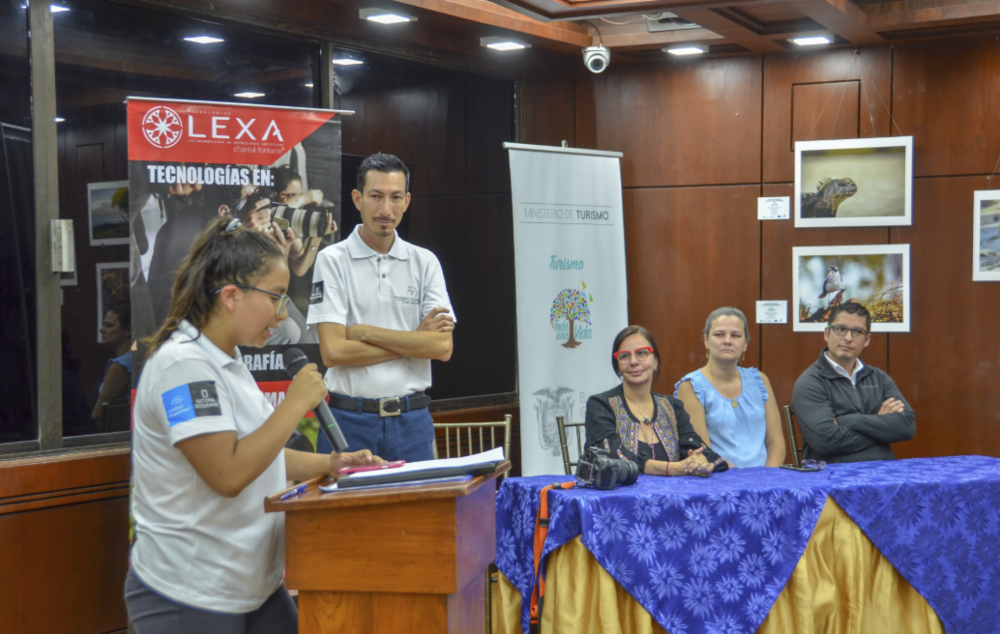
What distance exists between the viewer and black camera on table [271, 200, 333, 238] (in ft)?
12.9

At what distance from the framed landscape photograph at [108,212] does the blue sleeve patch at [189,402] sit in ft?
8.53

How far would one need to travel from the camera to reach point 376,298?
339 centimetres

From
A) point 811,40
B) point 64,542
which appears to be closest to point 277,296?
point 64,542

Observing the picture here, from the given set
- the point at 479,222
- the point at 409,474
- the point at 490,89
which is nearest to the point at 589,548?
the point at 409,474

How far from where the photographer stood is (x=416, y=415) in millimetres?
3350

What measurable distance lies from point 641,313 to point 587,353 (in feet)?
2.28

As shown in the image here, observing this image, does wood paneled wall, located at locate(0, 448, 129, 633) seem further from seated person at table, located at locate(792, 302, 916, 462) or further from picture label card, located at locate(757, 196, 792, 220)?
picture label card, located at locate(757, 196, 792, 220)

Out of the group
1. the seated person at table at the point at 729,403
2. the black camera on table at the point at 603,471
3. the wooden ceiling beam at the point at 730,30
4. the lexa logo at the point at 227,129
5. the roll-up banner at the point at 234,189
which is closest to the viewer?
the black camera on table at the point at 603,471

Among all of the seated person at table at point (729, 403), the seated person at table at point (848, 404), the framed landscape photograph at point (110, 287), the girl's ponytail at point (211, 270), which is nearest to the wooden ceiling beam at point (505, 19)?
the framed landscape photograph at point (110, 287)

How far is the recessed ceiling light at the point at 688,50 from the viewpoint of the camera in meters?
5.35

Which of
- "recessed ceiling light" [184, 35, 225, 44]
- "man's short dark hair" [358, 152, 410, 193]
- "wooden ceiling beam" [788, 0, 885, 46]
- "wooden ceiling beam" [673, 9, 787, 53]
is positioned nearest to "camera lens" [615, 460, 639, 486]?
"man's short dark hair" [358, 152, 410, 193]

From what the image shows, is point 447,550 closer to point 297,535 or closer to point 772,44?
point 297,535

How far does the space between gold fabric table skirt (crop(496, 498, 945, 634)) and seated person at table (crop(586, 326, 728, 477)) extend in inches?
19.7

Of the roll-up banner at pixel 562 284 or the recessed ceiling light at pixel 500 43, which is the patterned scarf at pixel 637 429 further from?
the recessed ceiling light at pixel 500 43
